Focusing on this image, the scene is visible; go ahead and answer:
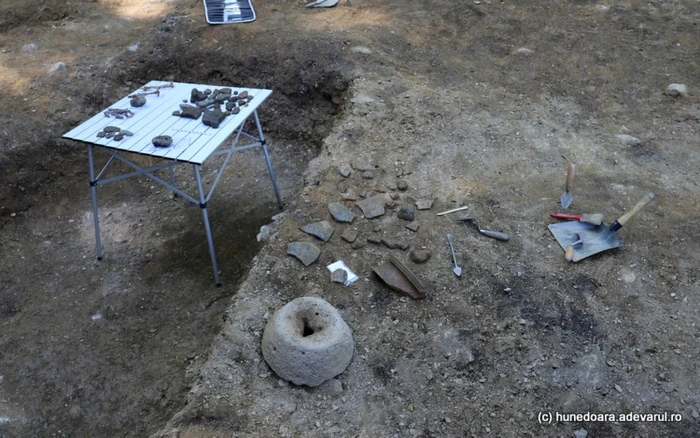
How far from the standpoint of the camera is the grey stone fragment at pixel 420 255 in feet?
12.7

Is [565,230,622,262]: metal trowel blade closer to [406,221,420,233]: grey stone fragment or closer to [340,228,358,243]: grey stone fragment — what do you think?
[406,221,420,233]: grey stone fragment

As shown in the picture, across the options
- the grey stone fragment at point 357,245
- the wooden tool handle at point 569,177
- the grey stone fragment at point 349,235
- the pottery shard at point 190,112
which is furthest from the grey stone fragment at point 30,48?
the wooden tool handle at point 569,177

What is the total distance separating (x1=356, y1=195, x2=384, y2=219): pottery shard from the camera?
13.9 feet

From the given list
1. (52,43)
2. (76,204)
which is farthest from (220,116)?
(52,43)

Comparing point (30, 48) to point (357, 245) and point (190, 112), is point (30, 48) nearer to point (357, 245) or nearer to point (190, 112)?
point (190, 112)

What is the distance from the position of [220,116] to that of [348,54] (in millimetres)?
2557

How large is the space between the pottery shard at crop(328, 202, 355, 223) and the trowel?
1.62m

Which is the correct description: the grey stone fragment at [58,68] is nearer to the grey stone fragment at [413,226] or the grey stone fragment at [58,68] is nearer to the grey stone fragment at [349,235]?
the grey stone fragment at [349,235]

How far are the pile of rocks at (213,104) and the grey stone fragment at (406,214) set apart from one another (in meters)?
1.63

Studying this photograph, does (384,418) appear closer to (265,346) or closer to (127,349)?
(265,346)

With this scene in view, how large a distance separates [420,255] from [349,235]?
0.59 metres

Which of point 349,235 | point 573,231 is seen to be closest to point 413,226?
point 349,235

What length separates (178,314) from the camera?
4.34 metres

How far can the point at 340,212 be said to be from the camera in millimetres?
4238
